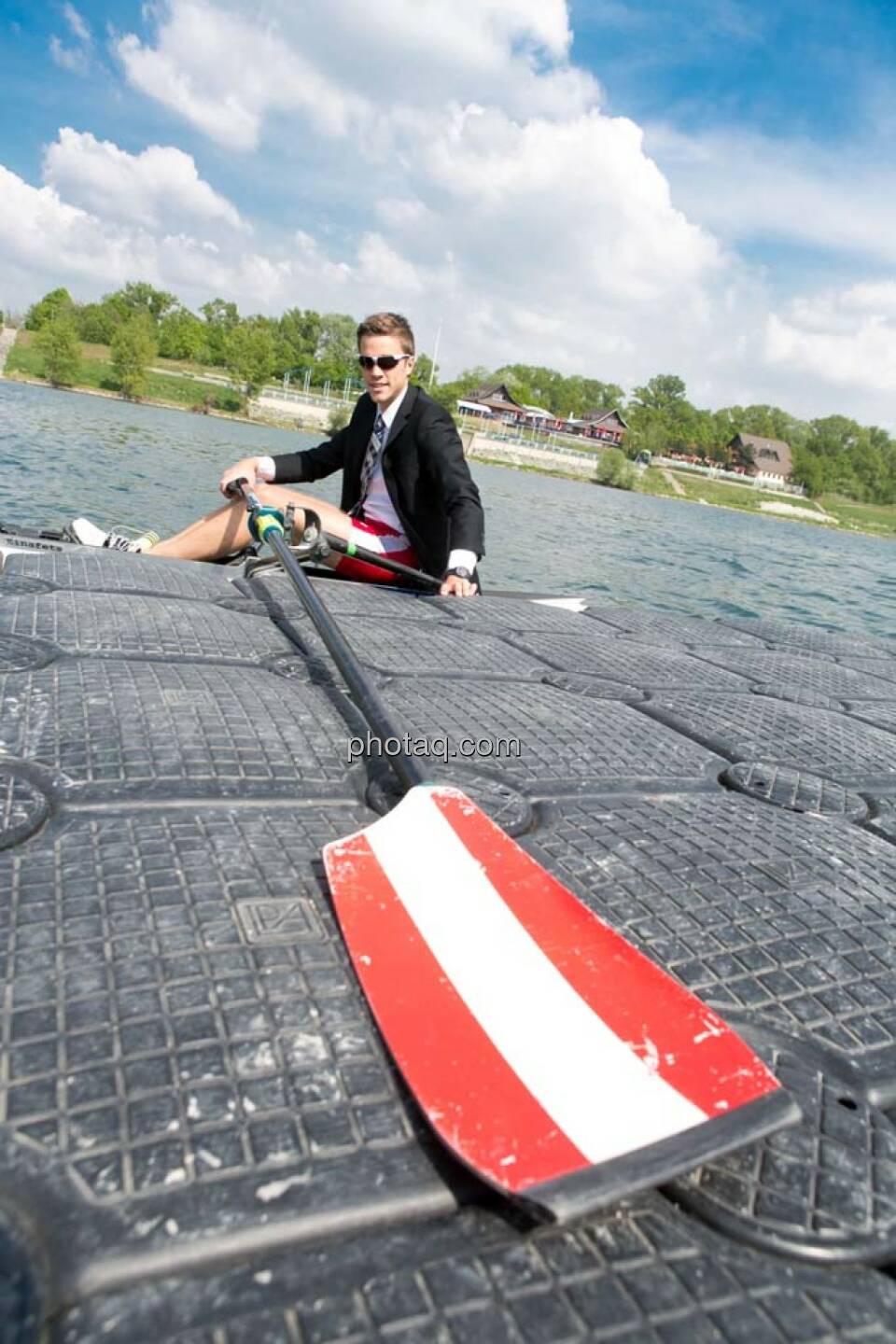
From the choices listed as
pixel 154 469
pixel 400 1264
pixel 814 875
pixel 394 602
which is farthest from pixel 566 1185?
pixel 154 469

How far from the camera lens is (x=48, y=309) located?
74.5 metres

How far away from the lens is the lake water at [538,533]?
11461 mm

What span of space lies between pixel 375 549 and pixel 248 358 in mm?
65220

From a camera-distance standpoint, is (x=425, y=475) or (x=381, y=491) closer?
(x=425, y=475)

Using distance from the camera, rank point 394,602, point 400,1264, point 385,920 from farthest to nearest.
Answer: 1. point 394,602
2. point 385,920
3. point 400,1264

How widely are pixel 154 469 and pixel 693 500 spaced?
49685mm

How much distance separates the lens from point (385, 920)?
3.57 feet

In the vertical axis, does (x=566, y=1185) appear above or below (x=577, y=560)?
above

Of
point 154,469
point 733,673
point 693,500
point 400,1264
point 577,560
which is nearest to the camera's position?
point 400,1264

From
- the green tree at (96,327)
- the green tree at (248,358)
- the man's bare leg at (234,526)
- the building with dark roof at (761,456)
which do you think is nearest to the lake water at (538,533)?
the man's bare leg at (234,526)

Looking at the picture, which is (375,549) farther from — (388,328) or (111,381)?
(111,381)

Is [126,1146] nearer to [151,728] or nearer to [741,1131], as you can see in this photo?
[741,1131]

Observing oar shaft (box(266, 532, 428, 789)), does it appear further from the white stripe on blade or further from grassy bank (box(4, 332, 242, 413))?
grassy bank (box(4, 332, 242, 413))

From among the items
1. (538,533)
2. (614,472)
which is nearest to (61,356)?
(614,472)
